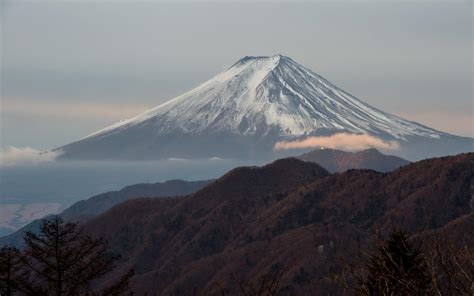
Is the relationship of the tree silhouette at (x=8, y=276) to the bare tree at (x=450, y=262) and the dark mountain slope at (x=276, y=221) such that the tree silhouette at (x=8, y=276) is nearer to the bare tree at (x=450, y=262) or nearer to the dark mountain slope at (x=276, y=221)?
the bare tree at (x=450, y=262)

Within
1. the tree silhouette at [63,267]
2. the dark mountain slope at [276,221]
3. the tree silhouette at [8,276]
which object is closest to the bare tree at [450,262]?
the tree silhouette at [63,267]

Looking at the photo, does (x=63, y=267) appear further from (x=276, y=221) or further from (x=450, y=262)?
(x=276, y=221)

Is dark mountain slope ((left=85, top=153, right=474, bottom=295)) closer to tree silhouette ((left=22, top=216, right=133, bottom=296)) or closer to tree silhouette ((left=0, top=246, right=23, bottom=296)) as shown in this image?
tree silhouette ((left=22, top=216, right=133, bottom=296))

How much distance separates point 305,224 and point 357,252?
113382mm

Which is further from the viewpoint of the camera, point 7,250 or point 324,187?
point 324,187

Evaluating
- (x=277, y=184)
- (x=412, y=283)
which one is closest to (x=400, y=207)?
(x=277, y=184)

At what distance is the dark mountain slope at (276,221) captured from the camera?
366 ft

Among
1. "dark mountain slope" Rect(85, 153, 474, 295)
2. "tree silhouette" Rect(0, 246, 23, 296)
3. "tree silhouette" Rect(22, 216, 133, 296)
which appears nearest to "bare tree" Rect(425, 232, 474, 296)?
"tree silhouette" Rect(22, 216, 133, 296)

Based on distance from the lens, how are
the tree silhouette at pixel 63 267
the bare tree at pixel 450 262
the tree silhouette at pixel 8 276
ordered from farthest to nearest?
the tree silhouette at pixel 63 267 < the tree silhouette at pixel 8 276 < the bare tree at pixel 450 262

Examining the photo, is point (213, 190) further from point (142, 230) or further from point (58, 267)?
point (58, 267)

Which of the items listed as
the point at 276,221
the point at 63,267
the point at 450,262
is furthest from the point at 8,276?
the point at 276,221

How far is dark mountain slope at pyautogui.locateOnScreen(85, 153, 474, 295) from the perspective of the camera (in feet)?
366

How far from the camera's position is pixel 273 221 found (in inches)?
5310

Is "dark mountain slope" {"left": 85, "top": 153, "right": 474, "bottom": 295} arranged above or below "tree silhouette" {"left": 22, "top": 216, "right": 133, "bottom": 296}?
below
